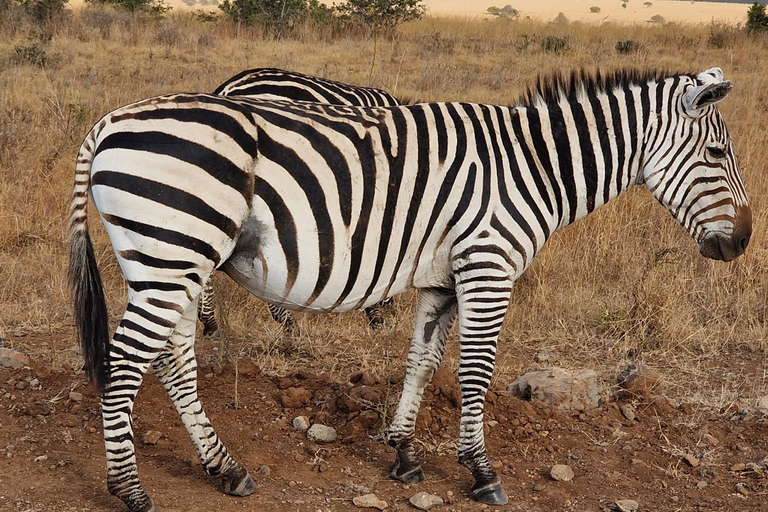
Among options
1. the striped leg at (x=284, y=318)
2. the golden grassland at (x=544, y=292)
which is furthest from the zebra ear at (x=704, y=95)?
the striped leg at (x=284, y=318)

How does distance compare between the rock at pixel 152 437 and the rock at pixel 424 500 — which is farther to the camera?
the rock at pixel 152 437

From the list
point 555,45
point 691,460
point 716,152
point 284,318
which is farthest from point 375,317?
point 555,45

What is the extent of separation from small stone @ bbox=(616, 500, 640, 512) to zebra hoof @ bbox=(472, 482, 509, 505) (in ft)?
1.81

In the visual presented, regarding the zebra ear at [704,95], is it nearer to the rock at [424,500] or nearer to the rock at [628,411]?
the rock at [628,411]

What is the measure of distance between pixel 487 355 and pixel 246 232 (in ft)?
4.40

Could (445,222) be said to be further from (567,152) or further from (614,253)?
(614,253)

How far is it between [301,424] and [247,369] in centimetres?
72

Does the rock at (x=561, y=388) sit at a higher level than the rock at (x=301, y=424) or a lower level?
higher

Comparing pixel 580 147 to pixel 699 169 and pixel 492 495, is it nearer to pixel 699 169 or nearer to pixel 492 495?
pixel 699 169

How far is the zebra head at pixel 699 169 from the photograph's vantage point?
12.8 ft

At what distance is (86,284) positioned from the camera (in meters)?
3.58

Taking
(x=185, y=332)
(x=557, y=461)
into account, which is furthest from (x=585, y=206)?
(x=185, y=332)

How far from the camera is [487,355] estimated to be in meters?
3.82

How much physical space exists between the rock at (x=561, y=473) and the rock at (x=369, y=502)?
0.94m
